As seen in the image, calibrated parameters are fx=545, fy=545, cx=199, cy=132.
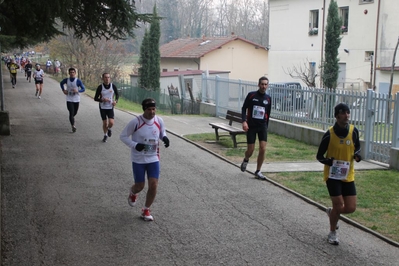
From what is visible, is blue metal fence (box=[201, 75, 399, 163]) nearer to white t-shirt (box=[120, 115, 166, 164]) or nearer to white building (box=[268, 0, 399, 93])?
white t-shirt (box=[120, 115, 166, 164])

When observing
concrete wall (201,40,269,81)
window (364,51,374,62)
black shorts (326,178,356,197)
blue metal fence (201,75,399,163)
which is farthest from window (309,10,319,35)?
black shorts (326,178,356,197)

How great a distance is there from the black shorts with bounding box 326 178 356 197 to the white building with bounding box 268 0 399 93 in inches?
971

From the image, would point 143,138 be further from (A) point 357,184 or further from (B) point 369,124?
(B) point 369,124

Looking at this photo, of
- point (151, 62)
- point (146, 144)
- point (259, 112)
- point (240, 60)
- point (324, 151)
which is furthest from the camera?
point (240, 60)

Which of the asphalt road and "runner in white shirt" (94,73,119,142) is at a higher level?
"runner in white shirt" (94,73,119,142)

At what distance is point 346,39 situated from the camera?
34.1m

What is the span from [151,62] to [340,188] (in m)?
31.9

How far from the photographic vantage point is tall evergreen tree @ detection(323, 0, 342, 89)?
100 feet

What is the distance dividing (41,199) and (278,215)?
3592mm

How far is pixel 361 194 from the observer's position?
9008 millimetres

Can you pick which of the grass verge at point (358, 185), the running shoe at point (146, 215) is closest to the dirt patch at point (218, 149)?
the grass verge at point (358, 185)

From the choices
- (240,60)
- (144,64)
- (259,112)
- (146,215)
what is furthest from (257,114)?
(240,60)

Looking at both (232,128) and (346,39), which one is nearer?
(232,128)

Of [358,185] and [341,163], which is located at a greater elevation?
[341,163]
